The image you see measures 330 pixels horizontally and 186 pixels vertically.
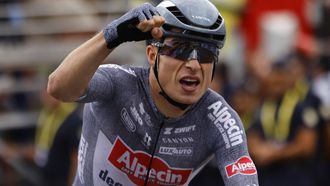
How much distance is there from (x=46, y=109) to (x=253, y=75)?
2.57 metres

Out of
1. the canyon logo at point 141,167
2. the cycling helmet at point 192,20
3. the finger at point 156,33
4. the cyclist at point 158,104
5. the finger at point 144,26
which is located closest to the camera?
the finger at point 144,26

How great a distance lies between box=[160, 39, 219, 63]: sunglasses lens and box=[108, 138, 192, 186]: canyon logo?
2.32 feet

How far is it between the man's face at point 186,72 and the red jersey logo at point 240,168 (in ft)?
1.43

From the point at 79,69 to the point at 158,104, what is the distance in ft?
2.47

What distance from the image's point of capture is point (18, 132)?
47.4 feet

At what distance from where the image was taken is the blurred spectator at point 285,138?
12.8 metres

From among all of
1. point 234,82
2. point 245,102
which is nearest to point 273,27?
point 234,82

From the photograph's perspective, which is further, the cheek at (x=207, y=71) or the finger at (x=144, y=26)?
the cheek at (x=207, y=71)

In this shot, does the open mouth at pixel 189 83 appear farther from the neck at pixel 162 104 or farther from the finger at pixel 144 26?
the finger at pixel 144 26

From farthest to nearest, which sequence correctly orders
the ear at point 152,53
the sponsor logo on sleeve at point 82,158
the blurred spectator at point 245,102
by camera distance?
the blurred spectator at point 245,102 < the sponsor logo on sleeve at point 82,158 < the ear at point 152,53

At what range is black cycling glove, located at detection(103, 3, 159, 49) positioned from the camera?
22.7ft

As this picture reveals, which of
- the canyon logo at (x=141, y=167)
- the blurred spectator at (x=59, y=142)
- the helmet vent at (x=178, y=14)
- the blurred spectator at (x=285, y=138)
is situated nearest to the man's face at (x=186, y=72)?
the helmet vent at (x=178, y=14)

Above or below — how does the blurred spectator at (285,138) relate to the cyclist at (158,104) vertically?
below

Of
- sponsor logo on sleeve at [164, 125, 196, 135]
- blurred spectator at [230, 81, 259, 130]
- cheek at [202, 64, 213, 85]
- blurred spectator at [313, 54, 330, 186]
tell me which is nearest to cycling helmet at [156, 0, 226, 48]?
cheek at [202, 64, 213, 85]
